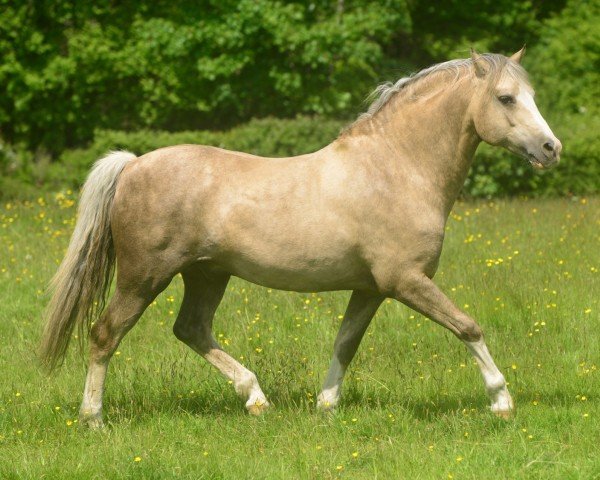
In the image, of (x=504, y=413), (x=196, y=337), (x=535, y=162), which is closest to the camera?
(x=535, y=162)

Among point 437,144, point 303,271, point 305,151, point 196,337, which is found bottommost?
point 305,151

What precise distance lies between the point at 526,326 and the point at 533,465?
2.97 m

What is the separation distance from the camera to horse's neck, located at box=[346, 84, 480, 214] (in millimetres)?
6516

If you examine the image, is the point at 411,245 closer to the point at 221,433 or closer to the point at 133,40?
the point at 221,433

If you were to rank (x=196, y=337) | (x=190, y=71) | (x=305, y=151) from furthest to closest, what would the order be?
1. (x=190, y=71)
2. (x=305, y=151)
3. (x=196, y=337)

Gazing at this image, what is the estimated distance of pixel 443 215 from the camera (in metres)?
6.50

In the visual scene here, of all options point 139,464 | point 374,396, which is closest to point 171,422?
point 139,464

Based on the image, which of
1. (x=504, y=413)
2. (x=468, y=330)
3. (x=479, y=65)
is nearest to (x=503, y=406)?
(x=504, y=413)

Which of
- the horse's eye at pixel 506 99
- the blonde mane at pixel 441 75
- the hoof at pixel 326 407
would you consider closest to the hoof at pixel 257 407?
the hoof at pixel 326 407

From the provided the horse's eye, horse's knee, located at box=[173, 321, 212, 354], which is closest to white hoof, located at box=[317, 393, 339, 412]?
horse's knee, located at box=[173, 321, 212, 354]

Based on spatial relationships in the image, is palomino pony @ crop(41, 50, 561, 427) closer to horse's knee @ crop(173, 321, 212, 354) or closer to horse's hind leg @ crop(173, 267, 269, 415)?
horse's hind leg @ crop(173, 267, 269, 415)

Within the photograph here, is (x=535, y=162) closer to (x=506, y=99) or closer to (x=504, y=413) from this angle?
(x=506, y=99)

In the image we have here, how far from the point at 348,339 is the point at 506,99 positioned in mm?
1856

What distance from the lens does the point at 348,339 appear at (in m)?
6.82
